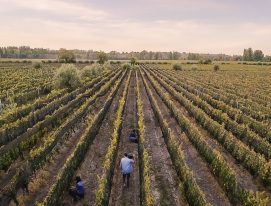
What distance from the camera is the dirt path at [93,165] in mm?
14148

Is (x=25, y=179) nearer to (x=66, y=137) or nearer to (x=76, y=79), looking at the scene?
(x=66, y=137)

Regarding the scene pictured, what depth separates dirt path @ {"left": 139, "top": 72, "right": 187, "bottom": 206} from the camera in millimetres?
14226

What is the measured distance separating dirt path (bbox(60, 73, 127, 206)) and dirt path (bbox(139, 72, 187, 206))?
2.41m

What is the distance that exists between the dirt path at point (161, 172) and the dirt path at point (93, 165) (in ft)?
7.90

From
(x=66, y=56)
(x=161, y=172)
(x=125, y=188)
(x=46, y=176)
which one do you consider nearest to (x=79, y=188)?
(x=125, y=188)

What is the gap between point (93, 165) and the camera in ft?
57.7

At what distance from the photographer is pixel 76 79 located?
153 feet

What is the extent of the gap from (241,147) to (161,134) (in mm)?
6256

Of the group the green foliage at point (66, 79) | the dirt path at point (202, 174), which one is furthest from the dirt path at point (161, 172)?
the green foliage at point (66, 79)

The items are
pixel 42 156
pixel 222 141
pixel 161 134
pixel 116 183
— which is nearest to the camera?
pixel 116 183

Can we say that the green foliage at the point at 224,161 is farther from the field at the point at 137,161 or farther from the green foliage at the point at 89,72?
the green foliage at the point at 89,72

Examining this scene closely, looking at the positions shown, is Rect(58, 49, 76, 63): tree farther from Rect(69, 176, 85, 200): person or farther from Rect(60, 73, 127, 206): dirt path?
Rect(69, 176, 85, 200): person

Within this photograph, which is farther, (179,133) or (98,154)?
(179,133)

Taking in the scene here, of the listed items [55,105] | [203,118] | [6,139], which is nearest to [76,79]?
[55,105]
